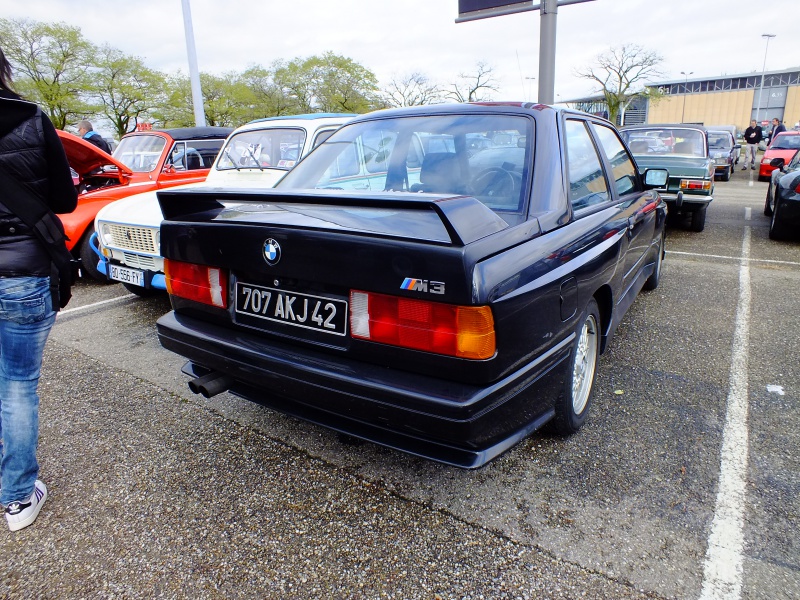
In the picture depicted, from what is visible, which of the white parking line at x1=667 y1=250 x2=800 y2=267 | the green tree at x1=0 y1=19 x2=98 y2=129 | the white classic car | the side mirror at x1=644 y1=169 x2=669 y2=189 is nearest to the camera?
the side mirror at x1=644 y1=169 x2=669 y2=189

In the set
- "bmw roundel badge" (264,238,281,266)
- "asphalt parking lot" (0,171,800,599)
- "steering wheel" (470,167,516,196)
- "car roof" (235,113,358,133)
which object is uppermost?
"car roof" (235,113,358,133)

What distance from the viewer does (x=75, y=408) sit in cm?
305

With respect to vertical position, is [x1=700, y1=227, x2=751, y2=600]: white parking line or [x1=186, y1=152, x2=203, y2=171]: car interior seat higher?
[x1=186, y1=152, x2=203, y2=171]: car interior seat

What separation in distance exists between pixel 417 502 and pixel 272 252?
3.89 ft

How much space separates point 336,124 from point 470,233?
13.1ft

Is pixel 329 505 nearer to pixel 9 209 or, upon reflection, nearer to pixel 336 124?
pixel 9 209

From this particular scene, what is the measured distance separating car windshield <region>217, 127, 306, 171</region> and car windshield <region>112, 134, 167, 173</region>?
4.60ft

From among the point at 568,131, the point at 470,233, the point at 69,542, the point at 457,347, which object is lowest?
the point at 69,542

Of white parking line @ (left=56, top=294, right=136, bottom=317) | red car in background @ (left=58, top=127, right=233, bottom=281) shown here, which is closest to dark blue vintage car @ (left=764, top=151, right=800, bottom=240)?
red car in background @ (left=58, top=127, right=233, bottom=281)

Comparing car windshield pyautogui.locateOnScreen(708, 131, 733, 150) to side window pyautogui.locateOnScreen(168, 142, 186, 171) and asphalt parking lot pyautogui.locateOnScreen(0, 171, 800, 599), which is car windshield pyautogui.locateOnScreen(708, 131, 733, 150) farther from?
side window pyautogui.locateOnScreen(168, 142, 186, 171)

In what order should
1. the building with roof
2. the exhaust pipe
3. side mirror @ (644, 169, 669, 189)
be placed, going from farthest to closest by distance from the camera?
the building with roof, side mirror @ (644, 169, 669, 189), the exhaust pipe

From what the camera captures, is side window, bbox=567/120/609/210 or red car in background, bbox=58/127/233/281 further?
red car in background, bbox=58/127/233/281

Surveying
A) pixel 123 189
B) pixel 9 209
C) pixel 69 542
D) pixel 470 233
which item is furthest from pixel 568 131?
pixel 123 189

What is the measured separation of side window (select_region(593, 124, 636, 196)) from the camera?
10.6ft
